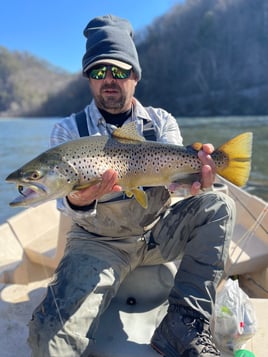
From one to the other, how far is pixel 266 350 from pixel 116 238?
116 cm

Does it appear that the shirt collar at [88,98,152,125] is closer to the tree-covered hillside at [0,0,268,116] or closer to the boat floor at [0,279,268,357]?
the boat floor at [0,279,268,357]

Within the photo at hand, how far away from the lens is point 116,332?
259cm

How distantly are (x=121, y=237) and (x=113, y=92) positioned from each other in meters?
1.05

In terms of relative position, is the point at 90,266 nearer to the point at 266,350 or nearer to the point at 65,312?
the point at 65,312

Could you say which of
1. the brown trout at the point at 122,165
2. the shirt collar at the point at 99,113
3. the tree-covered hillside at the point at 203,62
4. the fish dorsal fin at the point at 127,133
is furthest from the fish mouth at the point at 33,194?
the tree-covered hillside at the point at 203,62

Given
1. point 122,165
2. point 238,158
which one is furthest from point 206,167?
point 122,165

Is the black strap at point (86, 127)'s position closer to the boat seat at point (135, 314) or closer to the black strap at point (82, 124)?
the black strap at point (82, 124)

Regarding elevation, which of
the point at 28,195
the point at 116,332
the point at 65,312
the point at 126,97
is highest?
the point at 126,97

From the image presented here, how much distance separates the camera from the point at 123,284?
2904mm

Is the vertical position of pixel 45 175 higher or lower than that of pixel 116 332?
higher

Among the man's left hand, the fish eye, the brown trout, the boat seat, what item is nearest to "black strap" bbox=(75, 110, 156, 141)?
the brown trout

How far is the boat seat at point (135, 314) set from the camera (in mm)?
2457

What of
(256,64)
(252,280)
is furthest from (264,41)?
(252,280)

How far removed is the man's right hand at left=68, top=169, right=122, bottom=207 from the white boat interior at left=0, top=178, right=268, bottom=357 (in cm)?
79
